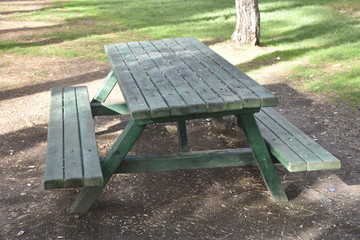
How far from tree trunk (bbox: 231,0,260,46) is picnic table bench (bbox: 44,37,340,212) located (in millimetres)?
4530

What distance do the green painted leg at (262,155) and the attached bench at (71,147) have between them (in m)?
1.02

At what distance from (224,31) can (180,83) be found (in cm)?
714

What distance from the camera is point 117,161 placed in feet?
11.4

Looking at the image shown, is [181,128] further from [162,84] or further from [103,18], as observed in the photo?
[103,18]

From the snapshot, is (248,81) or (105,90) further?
(105,90)

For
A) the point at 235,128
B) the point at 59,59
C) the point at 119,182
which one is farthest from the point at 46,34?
the point at 119,182

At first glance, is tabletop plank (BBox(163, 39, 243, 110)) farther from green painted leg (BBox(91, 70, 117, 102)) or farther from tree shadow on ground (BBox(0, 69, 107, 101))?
tree shadow on ground (BBox(0, 69, 107, 101))

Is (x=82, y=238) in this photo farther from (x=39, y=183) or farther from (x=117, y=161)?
(x=39, y=183)

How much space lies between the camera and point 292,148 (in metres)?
3.56

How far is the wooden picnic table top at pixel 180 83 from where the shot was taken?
320 cm

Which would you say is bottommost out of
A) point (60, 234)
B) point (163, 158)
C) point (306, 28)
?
point (306, 28)

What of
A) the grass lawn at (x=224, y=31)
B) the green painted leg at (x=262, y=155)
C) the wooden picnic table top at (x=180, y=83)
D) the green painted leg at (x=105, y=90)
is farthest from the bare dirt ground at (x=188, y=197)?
the grass lawn at (x=224, y=31)

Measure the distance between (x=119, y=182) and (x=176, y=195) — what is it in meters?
0.49

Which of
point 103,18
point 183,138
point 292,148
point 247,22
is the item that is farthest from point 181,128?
point 103,18
